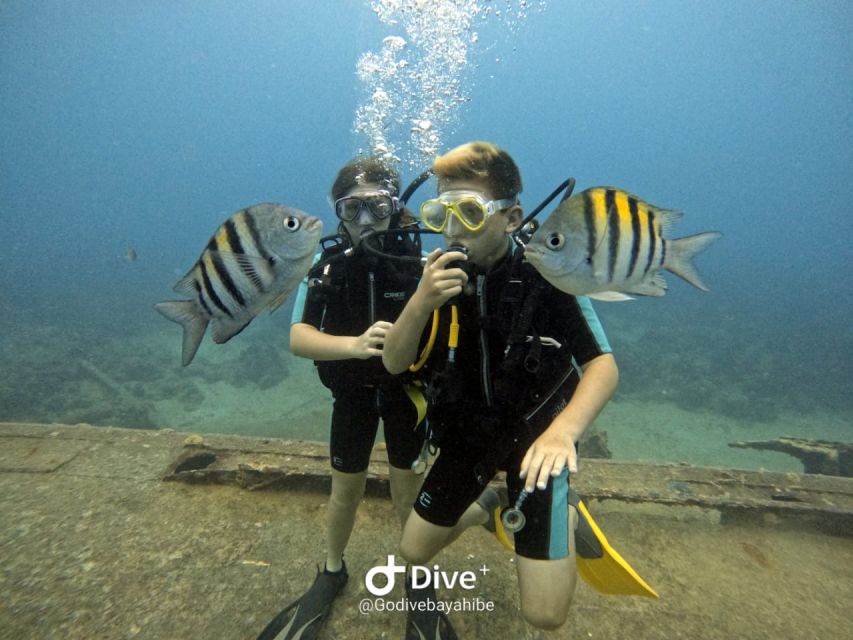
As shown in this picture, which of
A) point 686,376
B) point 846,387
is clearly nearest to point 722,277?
point 846,387

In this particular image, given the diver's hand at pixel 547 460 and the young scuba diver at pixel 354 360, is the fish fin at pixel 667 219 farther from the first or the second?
the young scuba diver at pixel 354 360

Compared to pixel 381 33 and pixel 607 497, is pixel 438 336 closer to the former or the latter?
pixel 607 497

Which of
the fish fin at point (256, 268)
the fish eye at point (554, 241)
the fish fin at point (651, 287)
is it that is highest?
the fish eye at point (554, 241)

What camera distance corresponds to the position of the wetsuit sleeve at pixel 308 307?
2473 millimetres

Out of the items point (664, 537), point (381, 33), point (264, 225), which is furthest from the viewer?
point (381, 33)

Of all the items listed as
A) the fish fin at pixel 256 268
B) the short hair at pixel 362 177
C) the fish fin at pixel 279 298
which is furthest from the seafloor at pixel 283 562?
the short hair at pixel 362 177

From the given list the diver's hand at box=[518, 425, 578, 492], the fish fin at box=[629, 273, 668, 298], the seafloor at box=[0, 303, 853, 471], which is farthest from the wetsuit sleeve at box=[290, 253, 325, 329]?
the seafloor at box=[0, 303, 853, 471]

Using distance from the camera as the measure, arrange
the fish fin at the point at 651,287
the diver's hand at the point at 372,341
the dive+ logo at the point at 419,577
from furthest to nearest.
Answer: the dive+ logo at the point at 419,577
the diver's hand at the point at 372,341
the fish fin at the point at 651,287

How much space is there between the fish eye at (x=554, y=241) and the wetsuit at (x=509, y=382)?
658 mm

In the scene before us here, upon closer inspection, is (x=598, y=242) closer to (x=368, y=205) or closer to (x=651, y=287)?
(x=651, y=287)

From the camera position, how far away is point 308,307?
2.52m

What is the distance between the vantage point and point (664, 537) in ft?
10.9

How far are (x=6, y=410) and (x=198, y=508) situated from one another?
9612 millimetres

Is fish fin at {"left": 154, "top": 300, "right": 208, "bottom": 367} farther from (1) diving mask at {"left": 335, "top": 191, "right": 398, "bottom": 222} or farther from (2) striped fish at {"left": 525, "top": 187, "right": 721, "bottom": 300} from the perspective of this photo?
(1) diving mask at {"left": 335, "top": 191, "right": 398, "bottom": 222}
